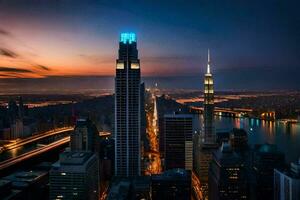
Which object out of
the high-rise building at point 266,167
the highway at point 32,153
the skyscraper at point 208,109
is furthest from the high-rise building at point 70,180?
the skyscraper at point 208,109

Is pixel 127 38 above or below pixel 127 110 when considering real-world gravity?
above

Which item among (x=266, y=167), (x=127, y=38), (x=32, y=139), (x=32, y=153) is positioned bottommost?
(x=32, y=153)

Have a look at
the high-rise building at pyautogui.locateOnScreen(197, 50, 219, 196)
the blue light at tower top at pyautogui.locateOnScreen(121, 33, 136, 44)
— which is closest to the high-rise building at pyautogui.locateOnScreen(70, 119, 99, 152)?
the blue light at tower top at pyautogui.locateOnScreen(121, 33, 136, 44)

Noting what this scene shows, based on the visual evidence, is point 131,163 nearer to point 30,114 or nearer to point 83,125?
point 83,125

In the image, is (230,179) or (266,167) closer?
(230,179)

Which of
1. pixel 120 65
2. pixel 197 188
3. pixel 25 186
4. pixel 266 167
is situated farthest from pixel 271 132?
pixel 25 186

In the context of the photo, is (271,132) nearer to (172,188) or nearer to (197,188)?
(197,188)

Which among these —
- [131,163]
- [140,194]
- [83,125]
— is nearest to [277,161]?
[140,194]

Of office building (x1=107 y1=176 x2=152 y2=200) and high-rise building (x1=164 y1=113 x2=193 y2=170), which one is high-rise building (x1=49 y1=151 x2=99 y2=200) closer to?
office building (x1=107 y1=176 x2=152 y2=200)
